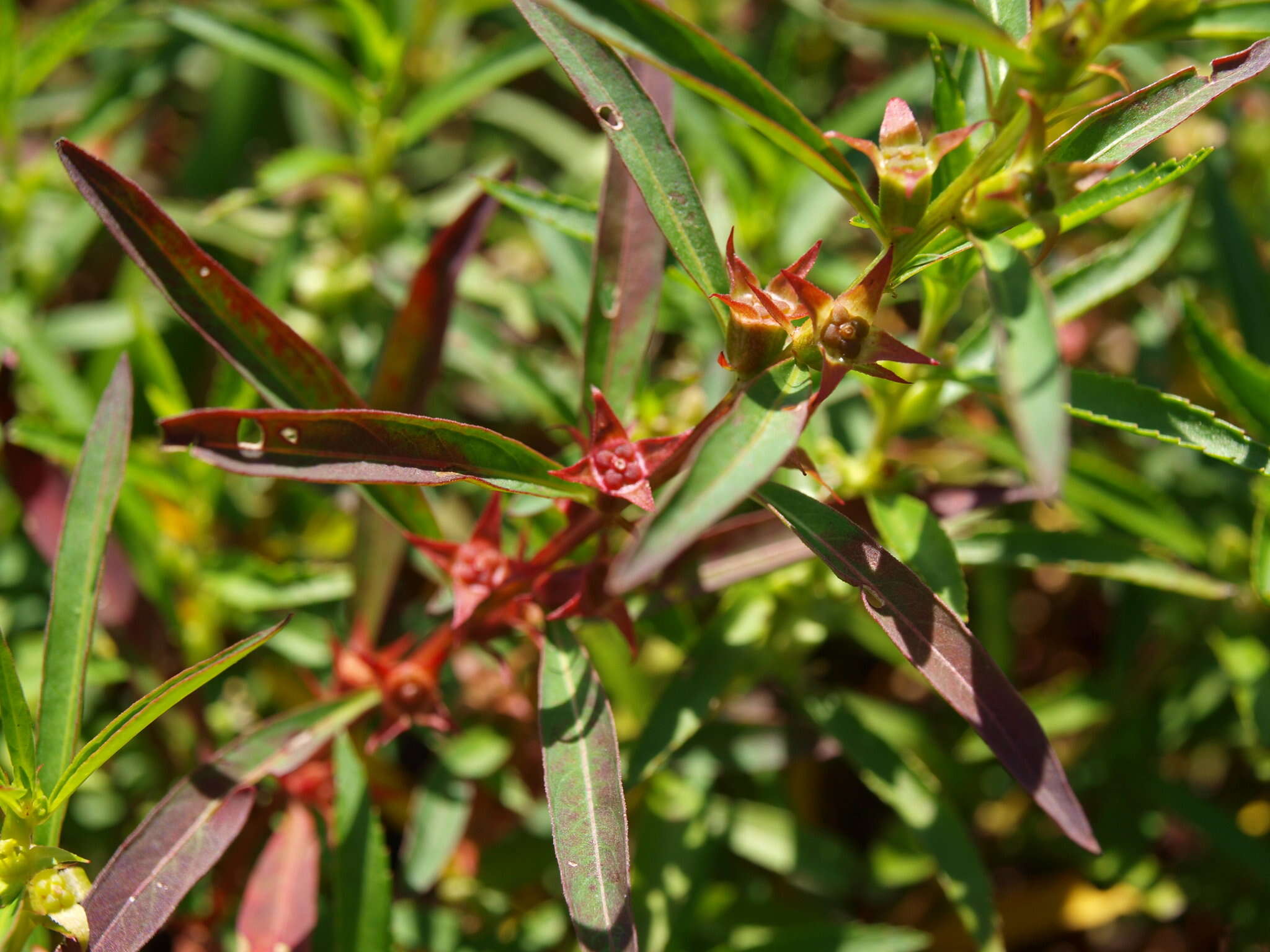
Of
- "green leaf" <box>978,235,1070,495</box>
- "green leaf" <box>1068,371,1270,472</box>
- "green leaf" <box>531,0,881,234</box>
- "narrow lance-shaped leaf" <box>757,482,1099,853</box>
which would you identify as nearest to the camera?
"green leaf" <box>978,235,1070,495</box>

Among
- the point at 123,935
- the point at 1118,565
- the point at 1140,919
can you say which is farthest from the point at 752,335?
the point at 1140,919

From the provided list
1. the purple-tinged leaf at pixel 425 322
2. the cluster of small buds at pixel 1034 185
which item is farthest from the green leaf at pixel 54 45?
the cluster of small buds at pixel 1034 185

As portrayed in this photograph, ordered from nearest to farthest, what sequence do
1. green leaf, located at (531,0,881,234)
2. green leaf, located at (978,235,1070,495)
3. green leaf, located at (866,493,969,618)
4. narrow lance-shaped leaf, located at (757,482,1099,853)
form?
1. green leaf, located at (978,235,1070,495)
2. green leaf, located at (531,0,881,234)
3. narrow lance-shaped leaf, located at (757,482,1099,853)
4. green leaf, located at (866,493,969,618)

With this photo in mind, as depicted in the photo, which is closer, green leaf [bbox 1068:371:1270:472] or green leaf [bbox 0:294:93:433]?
green leaf [bbox 1068:371:1270:472]

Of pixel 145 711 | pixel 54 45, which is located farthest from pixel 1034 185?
pixel 54 45

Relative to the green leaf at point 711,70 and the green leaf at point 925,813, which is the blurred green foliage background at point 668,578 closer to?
the green leaf at point 925,813

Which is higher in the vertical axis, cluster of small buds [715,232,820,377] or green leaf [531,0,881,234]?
green leaf [531,0,881,234]

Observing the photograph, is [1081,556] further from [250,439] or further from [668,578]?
[250,439]

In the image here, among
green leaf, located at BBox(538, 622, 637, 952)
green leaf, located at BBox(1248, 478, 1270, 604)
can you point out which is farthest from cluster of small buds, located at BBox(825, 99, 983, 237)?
green leaf, located at BBox(1248, 478, 1270, 604)

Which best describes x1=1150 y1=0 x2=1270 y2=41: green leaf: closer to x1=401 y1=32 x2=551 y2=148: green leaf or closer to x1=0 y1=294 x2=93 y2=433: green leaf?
x1=401 y1=32 x2=551 y2=148: green leaf
